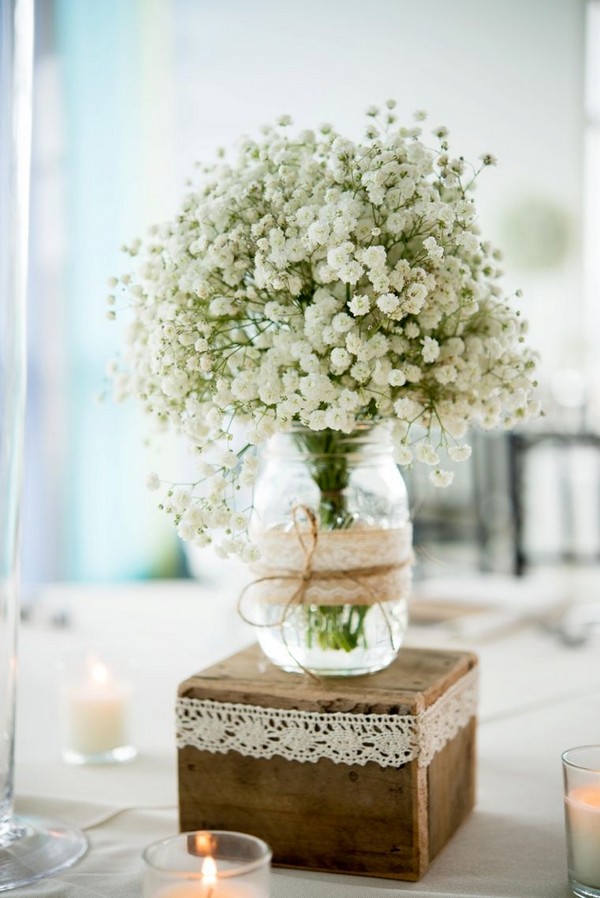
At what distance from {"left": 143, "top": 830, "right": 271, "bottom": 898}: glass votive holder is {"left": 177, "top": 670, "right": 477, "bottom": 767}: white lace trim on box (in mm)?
238

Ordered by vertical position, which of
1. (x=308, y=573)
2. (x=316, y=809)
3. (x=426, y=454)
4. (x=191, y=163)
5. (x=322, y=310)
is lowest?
(x=316, y=809)

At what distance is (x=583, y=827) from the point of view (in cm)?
87

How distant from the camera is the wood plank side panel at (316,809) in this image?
3.19ft

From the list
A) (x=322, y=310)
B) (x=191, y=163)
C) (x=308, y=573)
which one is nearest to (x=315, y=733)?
(x=308, y=573)

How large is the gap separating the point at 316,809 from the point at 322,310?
46cm

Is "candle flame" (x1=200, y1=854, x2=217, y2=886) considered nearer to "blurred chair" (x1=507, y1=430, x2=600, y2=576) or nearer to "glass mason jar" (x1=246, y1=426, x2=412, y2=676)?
"glass mason jar" (x1=246, y1=426, x2=412, y2=676)

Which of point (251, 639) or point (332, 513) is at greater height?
point (332, 513)

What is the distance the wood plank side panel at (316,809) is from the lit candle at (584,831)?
0.14 meters

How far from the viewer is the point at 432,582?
2168 millimetres

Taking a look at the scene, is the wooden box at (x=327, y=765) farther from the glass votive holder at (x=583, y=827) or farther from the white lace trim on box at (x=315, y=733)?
the glass votive holder at (x=583, y=827)

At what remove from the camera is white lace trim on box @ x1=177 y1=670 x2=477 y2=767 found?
0.98m

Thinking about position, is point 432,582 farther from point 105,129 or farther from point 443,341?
point 105,129

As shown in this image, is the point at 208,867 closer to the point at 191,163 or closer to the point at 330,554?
the point at 330,554

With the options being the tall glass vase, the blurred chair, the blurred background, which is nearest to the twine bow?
the tall glass vase
